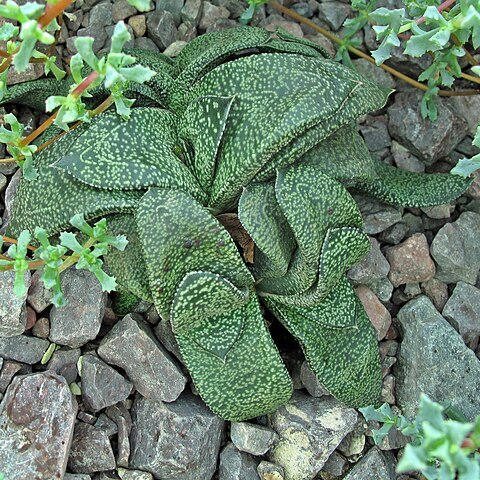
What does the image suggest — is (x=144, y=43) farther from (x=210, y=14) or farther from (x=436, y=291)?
(x=436, y=291)

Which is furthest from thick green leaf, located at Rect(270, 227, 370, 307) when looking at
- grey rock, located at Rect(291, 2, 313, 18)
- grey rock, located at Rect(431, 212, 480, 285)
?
grey rock, located at Rect(291, 2, 313, 18)

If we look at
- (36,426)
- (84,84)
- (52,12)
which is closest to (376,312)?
(36,426)

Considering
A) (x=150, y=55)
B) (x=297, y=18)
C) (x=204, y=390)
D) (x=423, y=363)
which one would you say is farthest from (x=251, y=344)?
(x=297, y=18)

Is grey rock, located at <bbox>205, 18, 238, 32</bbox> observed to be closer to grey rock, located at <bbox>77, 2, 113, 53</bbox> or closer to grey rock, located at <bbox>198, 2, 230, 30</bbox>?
grey rock, located at <bbox>198, 2, 230, 30</bbox>

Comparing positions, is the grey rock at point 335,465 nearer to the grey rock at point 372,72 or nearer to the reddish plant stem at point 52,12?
the grey rock at point 372,72

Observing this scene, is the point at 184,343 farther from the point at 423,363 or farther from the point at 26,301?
the point at 423,363

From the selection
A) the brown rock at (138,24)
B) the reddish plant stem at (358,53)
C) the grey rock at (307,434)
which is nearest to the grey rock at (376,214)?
the reddish plant stem at (358,53)
